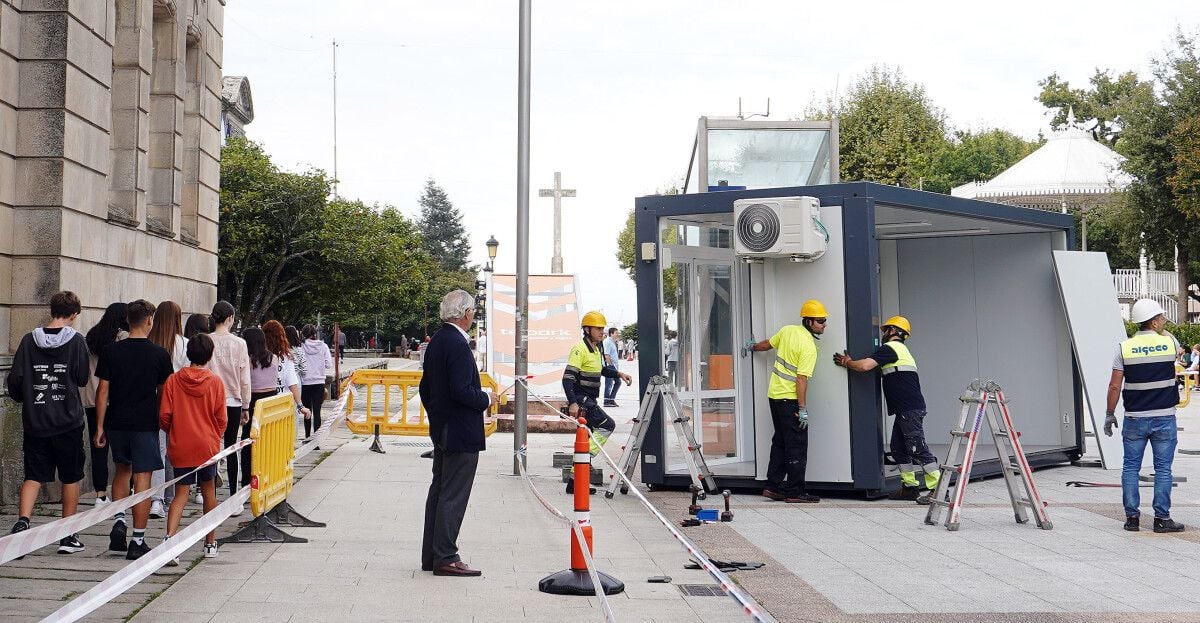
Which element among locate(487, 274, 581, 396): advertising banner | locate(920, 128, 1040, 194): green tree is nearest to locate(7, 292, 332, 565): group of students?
locate(487, 274, 581, 396): advertising banner

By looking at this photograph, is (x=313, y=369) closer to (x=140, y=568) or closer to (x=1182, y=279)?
(x=140, y=568)

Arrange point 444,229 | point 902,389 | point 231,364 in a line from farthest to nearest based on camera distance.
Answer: point 444,229 < point 902,389 < point 231,364

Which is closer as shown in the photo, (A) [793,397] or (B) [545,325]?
(A) [793,397]

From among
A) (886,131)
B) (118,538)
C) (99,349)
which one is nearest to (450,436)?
(118,538)

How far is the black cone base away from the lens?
7.10 meters

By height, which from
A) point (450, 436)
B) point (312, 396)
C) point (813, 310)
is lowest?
point (450, 436)

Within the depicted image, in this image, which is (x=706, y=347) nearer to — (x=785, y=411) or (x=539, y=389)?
(x=785, y=411)

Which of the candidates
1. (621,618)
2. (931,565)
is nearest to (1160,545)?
(931,565)

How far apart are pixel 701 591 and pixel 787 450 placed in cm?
427

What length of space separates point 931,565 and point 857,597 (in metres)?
1.30

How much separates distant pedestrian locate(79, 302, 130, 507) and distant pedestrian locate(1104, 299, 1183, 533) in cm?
767

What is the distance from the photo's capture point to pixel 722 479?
12.1m

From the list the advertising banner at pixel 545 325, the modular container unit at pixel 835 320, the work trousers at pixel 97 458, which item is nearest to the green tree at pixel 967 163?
the advertising banner at pixel 545 325

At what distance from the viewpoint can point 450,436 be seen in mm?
7699
